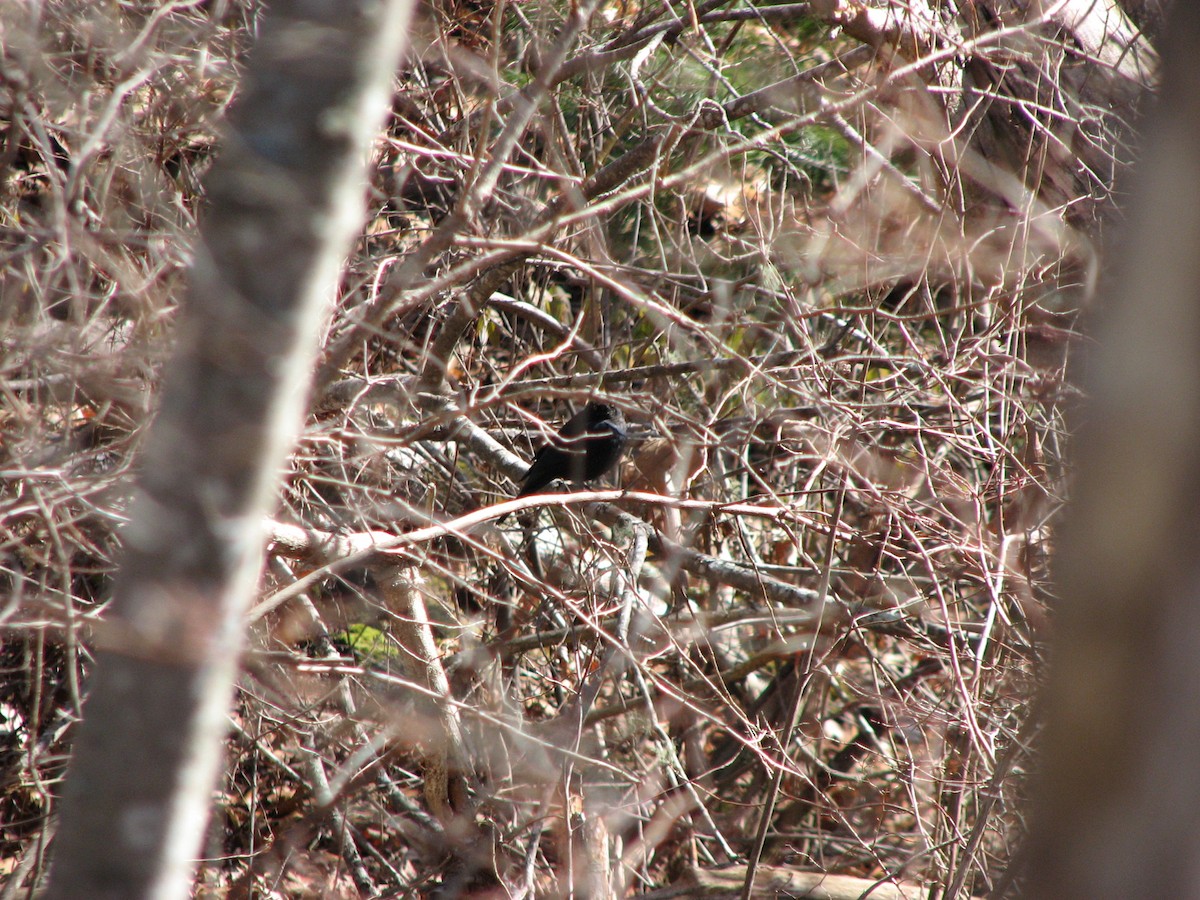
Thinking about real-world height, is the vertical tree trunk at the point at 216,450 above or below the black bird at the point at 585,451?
above

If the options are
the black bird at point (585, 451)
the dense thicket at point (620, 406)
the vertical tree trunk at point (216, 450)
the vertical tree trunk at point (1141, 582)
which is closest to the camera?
the vertical tree trunk at point (1141, 582)

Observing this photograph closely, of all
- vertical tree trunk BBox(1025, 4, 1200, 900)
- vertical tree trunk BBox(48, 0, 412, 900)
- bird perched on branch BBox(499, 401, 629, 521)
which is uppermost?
vertical tree trunk BBox(1025, 4, 1200, 900)

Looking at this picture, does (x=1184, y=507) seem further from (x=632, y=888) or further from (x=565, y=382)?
(x=632, y=888)

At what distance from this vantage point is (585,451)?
4973 mm

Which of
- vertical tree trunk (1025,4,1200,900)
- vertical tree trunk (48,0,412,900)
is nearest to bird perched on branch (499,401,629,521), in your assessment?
vertical tree trunk (48,0,412,900)

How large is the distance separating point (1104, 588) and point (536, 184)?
451 centimetres

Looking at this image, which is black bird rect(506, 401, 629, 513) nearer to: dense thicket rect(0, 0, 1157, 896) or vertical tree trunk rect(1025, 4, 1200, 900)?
dense thicket rect(0, 0, 1157, 896)

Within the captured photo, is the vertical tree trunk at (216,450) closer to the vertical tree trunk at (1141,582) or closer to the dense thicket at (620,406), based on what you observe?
the dense thicket at (620,406)

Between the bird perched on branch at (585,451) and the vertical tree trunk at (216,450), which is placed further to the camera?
the bird perched on branch at (585,451)

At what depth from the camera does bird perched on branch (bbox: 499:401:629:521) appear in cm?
516

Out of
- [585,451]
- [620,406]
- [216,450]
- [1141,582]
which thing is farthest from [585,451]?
[1141,582]

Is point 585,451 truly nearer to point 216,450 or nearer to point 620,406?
point 620,406

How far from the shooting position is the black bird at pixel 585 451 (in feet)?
16.9

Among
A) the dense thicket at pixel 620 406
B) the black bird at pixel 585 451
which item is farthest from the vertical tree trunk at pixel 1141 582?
the black bird at pixel 585 451
